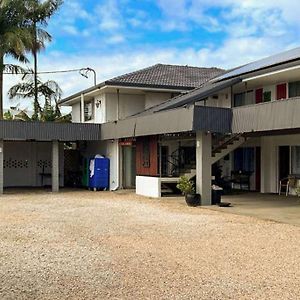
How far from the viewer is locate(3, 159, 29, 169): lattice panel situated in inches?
1099

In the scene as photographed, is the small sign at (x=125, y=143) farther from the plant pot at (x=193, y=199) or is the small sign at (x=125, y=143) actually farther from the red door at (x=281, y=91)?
the plant pot at (x=193, y=199)

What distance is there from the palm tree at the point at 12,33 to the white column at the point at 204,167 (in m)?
15.3

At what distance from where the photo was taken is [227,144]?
19.6 metres

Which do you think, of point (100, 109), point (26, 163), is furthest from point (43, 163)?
point (100, 109)

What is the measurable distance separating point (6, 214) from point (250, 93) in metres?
12.5

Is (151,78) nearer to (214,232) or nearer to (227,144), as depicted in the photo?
(227,144)

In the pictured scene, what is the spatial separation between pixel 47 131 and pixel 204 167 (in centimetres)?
909

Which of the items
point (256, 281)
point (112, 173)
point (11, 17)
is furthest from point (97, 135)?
point (256, 281)

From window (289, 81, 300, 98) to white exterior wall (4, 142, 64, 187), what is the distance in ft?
46.4

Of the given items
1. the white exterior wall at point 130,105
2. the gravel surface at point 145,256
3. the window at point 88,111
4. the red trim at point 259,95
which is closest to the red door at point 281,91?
the red trim at point 259,95

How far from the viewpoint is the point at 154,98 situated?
2605 cm

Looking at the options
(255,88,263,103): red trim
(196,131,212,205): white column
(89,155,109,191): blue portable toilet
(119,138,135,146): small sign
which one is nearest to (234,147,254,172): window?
(255,88,263,103): red trim

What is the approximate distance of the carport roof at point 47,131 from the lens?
22.2 m

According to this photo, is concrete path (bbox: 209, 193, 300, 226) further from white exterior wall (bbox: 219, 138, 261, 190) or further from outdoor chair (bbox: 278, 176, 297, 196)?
white exterior wall (bbox: 219, 138, 261, 190)
